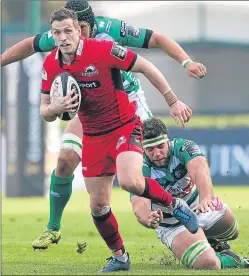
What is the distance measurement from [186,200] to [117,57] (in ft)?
4.87

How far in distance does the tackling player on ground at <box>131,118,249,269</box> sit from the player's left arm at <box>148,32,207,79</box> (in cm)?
54

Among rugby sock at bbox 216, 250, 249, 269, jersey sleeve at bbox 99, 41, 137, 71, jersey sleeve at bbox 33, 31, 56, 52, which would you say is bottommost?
rugby sock at bbox 216, 250, 249, 269

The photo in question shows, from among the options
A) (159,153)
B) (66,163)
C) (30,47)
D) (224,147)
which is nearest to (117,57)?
(159,153)

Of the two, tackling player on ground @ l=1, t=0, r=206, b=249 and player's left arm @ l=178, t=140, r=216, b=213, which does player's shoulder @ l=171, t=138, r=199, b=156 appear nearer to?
player's left arm @ l=178, t=140, r=216, b=213

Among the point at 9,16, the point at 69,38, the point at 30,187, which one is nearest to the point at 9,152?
the point at 30,187

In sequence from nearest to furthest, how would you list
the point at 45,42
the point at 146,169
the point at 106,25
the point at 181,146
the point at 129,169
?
1. the point at 129,169
2. the point at 181,146
3. the point at 146,169
4. the point at 45,42
5. the point at 106,25

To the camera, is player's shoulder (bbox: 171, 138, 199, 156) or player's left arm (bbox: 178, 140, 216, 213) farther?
player's shoulder (bbox: 171, 138, 199, 156)

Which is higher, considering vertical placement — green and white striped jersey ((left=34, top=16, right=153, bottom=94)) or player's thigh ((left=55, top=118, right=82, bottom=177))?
green and white striped jersey ((left=34, top=16, right=153, bottom=94))

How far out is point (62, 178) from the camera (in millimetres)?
10547

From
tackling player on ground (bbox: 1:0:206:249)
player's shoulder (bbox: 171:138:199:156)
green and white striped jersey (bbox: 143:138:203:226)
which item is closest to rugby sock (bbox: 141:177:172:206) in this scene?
green and white striped jersey (bbox: 143:138:203:226)

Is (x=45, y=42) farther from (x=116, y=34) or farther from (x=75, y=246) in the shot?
(x=75, y=246)

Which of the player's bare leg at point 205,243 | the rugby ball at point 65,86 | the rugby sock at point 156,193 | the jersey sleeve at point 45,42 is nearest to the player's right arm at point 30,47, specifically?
the jersey sleeve at point 45,42

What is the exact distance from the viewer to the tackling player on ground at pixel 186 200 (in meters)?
8.81

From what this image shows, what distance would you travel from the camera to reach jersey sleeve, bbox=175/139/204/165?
9.00 metres
